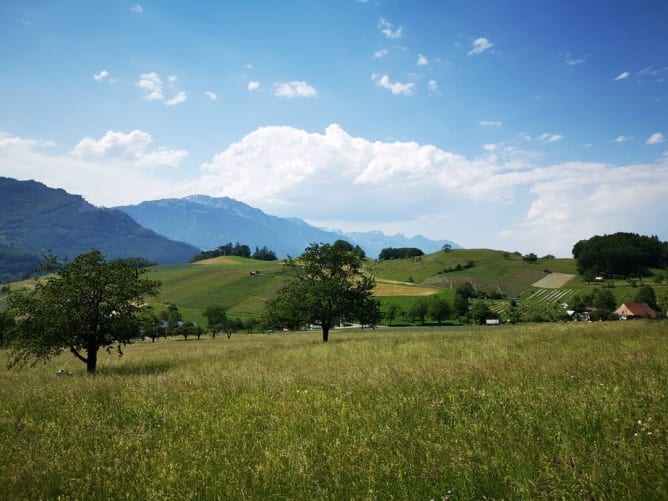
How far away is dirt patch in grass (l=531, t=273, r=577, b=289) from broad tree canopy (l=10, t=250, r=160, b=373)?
544 feet

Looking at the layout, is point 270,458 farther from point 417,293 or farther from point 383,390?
point 417,293

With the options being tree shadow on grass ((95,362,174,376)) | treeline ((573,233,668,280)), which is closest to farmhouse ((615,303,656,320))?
treeline ((573,233,668,280))

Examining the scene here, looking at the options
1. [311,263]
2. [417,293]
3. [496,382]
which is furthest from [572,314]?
[496,382]

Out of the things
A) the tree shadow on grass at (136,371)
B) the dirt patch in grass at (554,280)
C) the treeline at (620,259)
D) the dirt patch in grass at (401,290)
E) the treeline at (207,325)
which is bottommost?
the treeline at (207,325)

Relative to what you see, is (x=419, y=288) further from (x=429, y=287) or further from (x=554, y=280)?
(x=554, y=280)

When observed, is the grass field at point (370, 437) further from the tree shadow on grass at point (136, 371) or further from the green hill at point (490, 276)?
the green hill at point (490, 276)

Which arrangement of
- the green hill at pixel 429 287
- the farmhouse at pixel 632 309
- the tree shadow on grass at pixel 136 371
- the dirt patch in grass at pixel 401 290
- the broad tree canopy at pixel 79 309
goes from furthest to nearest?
the dirt patch in grass at pixel 401 290
the green hill at pixel 429 287
the farmhouse at pixel 632 309
the broad tree canopy at pixel 79 309
the tree shadow on grass at pixel 136 371

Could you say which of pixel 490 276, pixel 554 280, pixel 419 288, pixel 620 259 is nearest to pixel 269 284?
pixel 419 288

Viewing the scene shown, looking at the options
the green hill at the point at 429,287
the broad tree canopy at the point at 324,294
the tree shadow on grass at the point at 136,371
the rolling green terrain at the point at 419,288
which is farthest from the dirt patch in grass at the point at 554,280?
the tree shadow on grass at the point at 136,371

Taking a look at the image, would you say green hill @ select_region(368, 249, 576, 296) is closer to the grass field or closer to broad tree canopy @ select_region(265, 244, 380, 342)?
broad tree canopy @ select_region(265, 244, 380, 342)

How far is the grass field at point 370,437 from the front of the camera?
4691 millimetres

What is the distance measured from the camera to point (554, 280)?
16875 centimetres

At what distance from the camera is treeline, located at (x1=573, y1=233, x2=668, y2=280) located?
589 ft

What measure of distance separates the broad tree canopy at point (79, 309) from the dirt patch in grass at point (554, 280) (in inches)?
6534
